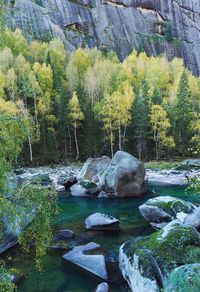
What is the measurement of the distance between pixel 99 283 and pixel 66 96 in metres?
44.2

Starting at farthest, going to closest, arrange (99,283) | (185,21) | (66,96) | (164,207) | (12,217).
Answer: (185,21) < (66,96) < (164,207) < (99,283) < (12,217)

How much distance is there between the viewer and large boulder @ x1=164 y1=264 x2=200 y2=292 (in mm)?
6202

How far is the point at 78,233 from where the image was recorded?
744 inches

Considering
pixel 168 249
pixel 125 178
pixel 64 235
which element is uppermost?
pixel 168 249

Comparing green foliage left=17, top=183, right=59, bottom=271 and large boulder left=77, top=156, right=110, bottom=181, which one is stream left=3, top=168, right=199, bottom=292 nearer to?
large boulder left=77, top=156, right=110, bottom=181

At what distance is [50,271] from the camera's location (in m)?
14.2

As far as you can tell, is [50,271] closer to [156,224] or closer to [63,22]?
[156,224]

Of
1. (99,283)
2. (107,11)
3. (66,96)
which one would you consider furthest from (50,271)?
(107,11)

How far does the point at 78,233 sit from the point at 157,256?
7860mm

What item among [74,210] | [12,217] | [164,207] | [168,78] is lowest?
[74,210]

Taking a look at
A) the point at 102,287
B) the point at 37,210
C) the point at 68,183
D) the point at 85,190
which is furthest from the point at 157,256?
the point at 68,183

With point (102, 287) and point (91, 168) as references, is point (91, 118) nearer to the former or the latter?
point (91, 168)

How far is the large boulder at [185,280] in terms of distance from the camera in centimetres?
620

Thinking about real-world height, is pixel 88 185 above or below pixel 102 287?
below
